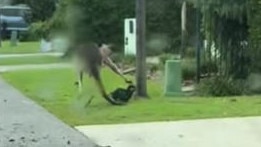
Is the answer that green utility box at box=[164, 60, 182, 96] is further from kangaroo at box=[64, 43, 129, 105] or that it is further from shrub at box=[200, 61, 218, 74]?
shrub at box=[200, 61, 218, 74]

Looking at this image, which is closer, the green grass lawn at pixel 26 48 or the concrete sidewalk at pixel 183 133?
the concrete sidewalk at pixel 183 133

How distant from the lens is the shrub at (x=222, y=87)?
53.0ft

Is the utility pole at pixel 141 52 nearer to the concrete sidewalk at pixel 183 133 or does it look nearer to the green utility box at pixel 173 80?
the green utility box at pixel 173 80

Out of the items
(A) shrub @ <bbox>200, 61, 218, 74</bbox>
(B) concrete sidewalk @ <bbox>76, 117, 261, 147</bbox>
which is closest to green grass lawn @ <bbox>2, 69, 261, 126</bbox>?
(B) concrete sidewalk @ <bbox>76, 117, 261, 147</bbox>

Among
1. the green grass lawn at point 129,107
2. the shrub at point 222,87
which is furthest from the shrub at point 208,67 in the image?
the green grass lawn at point 129,107

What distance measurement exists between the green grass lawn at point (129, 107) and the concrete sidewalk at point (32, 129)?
291 millimetres

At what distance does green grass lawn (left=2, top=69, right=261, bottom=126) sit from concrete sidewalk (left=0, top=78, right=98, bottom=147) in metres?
0.29

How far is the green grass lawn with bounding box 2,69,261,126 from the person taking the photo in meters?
11.8

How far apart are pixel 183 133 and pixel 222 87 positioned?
6.23 m

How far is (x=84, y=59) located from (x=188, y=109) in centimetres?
205

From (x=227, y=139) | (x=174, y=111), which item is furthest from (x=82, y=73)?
(x=227, y=139)

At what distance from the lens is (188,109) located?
41.3 feet

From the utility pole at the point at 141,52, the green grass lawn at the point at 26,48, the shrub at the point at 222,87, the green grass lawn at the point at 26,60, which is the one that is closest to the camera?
the utility pole at the point at 141,52

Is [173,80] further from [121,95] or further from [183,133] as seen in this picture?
[183,133]
